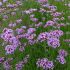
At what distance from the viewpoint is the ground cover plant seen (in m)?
3.75

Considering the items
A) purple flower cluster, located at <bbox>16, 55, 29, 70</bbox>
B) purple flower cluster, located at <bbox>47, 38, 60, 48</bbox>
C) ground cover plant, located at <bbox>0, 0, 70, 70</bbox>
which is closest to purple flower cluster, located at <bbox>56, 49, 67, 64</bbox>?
ground cover plant, located at <bbox>0, 0, 70, 70</bbox>

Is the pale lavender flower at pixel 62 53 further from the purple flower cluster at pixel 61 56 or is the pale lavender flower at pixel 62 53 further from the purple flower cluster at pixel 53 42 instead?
the purple flower cluster at pixel 53 42

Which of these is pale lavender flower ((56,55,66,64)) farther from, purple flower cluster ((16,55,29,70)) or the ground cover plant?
purple flower cluster ((16,55,29,70))

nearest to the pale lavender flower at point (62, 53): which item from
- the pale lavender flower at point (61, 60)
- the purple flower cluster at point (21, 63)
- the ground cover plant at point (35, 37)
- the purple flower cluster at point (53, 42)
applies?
the ground cover plant at point (35, 37)

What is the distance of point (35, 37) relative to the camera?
441 centimetres

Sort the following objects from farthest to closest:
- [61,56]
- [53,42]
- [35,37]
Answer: [35,37] → [61,56] → [53,42]

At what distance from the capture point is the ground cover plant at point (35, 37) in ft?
12.3

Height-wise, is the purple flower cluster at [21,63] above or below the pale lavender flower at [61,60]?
below

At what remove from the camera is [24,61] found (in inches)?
153

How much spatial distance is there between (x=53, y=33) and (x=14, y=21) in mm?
1642

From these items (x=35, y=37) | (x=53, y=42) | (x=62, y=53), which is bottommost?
(x=35, y=37)

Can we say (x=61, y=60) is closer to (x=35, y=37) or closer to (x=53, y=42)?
(x=53, y=42)

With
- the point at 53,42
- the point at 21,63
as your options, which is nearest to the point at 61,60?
the point at 53,42

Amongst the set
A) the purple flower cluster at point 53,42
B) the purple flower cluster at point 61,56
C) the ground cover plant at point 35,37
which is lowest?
the ground cover plant at point 35,37
